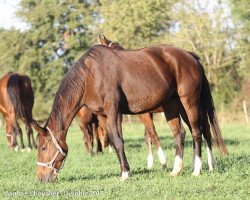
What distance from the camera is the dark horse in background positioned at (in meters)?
16.9

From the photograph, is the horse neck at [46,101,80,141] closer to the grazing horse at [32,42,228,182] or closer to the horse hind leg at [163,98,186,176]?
the grazing horse at [32,42,228,182]

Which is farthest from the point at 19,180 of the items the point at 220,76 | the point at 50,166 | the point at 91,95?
the point at 220,76

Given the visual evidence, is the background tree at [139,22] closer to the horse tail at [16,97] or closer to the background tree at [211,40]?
the background tree at [211,40]

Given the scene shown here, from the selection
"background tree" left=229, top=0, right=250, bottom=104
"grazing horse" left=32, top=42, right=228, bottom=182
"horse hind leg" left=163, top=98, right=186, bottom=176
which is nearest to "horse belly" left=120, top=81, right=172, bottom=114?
"grazing horse" left=32, top=42, right=228, bottom=182

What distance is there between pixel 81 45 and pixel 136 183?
42.1m

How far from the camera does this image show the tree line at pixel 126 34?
40875 mm

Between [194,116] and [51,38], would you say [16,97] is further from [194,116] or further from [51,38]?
[51,38]

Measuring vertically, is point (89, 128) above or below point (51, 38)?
above

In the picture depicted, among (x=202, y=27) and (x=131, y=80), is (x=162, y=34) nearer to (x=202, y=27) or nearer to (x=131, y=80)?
(x=202, y=27)

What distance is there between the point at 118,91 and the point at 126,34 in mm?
34446

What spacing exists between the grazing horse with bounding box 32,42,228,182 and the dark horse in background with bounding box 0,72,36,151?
26.0 feet

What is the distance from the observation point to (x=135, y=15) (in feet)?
143

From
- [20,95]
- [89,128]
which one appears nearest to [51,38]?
[20,95]

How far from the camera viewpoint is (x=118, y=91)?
29.4 ft
